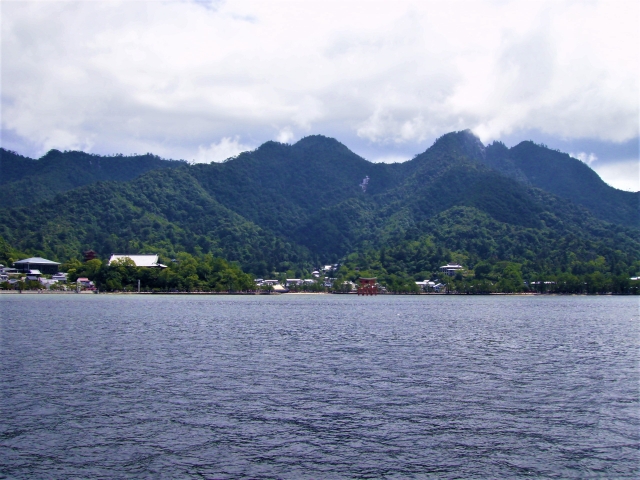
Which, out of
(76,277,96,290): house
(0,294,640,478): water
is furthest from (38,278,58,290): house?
(0,294,640,478): water

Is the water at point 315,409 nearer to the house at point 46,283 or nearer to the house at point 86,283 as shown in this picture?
the house at point 86,283

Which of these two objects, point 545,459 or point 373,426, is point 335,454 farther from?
point 545,459

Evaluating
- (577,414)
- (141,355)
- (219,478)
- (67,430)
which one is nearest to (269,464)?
(219,478)

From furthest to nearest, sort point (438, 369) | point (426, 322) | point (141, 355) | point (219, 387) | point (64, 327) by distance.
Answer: point (426, 322) < point (64, 327) < point (141, 355) < point (438, 369) < point (219, 387)

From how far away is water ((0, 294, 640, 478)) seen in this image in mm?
21828

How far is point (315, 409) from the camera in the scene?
29.1 meters

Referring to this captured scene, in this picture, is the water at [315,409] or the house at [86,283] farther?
the house at [86,283]

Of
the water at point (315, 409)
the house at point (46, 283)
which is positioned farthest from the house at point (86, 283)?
the water at point (315, 409)

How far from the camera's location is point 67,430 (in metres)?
25.3

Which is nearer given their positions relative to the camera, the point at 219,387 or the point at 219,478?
the point at 219,478

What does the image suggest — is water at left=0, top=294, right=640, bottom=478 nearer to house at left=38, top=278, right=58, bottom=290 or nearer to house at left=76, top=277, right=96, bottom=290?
house at left=76, top=277, right=96, bottom=290

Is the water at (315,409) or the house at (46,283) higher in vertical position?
the house at (46,283)

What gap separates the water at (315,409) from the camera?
21.8 metres

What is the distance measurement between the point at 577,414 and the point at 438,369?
1285cm
